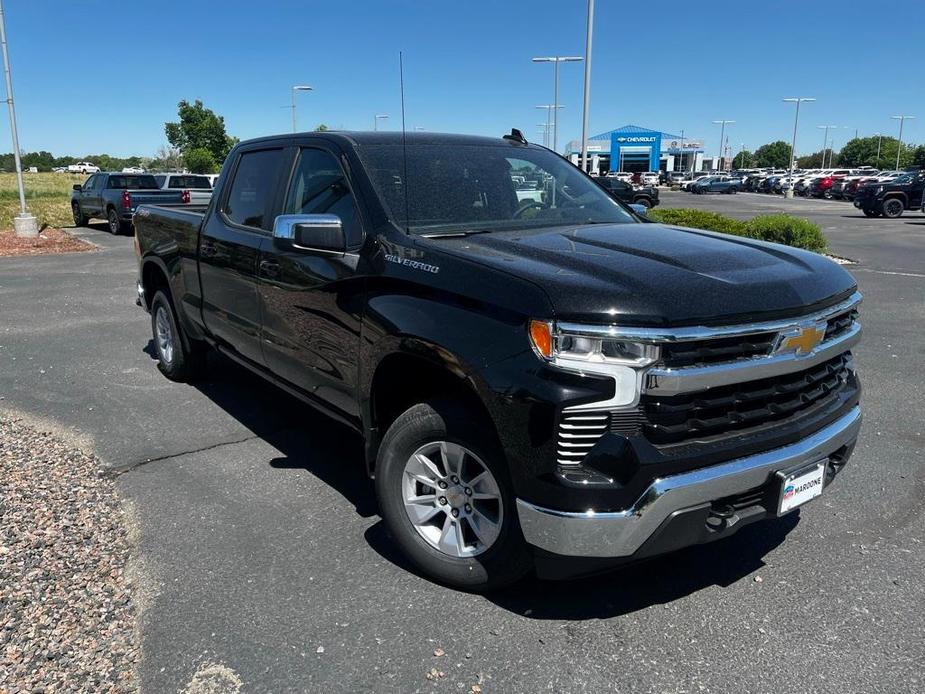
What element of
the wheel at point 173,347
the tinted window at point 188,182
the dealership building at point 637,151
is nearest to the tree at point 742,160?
the dealership building at point 637,151

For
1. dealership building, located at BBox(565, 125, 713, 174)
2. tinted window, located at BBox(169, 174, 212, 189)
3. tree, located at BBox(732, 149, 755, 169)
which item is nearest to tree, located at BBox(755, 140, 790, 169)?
tree, located at BBox(732, 149, 755, 169)

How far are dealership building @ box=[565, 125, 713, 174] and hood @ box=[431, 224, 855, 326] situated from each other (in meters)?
80.0

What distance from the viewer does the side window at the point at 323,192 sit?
371 centimetres

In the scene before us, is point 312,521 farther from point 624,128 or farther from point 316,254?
point 624,128

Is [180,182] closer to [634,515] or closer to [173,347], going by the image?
[173,347]

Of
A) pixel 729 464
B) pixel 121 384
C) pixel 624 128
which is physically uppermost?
pixel 624 128

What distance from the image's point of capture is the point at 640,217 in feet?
15.2

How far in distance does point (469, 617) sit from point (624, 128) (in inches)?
4254

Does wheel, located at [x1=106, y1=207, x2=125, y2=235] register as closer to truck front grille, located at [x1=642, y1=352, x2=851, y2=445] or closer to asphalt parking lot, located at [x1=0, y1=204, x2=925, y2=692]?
asphalt parking lot, located at [x1=0, y1=204, x2=925, y2=692]

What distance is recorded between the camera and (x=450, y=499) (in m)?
3.15

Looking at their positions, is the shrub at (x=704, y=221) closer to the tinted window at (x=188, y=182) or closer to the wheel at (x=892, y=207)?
the tinted window at (x=188, y=182)

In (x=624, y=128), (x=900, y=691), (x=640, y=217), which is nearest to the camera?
(x=900, y=691)

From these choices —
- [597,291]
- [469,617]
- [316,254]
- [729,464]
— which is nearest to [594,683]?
[469,617]

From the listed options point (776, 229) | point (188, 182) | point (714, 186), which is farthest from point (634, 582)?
point (714, 186)
